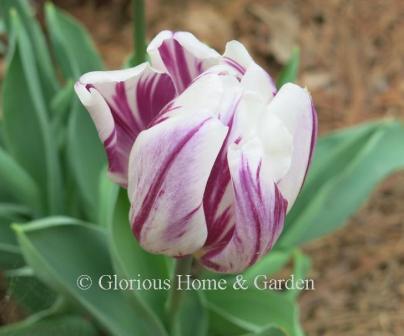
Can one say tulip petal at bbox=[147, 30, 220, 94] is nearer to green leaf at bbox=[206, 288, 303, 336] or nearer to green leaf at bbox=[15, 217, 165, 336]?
green leaf at bbox=[15, 217, 165, 336]

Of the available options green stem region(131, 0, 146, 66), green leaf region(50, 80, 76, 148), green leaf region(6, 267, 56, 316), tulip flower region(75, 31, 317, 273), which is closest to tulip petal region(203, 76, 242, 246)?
tulip flower region(75, 31, 317, 273)

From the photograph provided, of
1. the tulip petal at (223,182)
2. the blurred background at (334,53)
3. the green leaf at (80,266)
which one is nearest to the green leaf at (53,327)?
the green leaf at (80,266)

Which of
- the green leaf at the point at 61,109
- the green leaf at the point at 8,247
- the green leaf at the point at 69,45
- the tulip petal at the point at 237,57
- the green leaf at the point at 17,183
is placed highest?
the tulip petal at the point at 237,57

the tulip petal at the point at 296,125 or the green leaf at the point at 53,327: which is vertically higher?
the tulip petal at the point at 296,125

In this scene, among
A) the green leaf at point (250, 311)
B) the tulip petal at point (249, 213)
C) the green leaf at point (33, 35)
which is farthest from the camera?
the green leaf at point (33, 35)

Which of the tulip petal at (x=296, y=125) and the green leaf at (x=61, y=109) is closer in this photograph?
the tulip petal at (x=296, y=125)

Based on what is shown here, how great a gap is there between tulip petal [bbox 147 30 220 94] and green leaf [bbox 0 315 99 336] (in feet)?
1.34

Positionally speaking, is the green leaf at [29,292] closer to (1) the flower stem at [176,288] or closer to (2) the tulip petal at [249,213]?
(1) the flower stem at [176,288]

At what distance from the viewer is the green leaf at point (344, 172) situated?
1173mm

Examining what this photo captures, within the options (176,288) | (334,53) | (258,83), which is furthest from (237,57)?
(334,53)

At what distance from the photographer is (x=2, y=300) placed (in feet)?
4.07

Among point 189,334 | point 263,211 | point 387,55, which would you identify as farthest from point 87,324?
point 387,55

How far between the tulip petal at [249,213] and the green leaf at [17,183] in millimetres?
556

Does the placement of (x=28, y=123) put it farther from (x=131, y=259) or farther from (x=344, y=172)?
(x=344, y=172)
